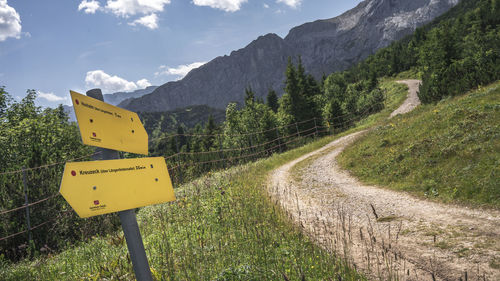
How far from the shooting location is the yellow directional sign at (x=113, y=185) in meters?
1.74

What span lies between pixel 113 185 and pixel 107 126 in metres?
0.50

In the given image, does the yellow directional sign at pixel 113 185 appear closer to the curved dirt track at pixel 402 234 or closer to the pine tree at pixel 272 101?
the curved dirt track at pixel 402 234

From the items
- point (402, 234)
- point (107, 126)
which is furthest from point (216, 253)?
point (402, 234)

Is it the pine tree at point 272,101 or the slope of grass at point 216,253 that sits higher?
the pine tree at point 272,101

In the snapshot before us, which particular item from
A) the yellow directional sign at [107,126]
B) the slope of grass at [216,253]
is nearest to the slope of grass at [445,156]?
the slope of grass at [216,253]

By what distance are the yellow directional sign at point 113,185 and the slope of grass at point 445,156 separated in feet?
23.0

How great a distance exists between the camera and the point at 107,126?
2141mm

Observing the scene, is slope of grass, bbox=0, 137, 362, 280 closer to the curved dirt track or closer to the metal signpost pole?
the curved dirt track

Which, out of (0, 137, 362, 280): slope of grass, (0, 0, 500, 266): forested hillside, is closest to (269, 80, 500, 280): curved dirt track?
(0, 137, 362, 280): slope of grass

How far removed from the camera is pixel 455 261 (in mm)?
4109

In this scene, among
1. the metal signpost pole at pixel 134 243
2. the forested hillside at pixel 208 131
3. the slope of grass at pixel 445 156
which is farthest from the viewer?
the forested hillside at pixel 208 131

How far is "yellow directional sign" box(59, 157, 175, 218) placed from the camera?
1.74 metres

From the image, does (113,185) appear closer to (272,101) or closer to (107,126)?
(107,126)

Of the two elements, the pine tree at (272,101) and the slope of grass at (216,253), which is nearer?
the slope of grass at (216,253)
